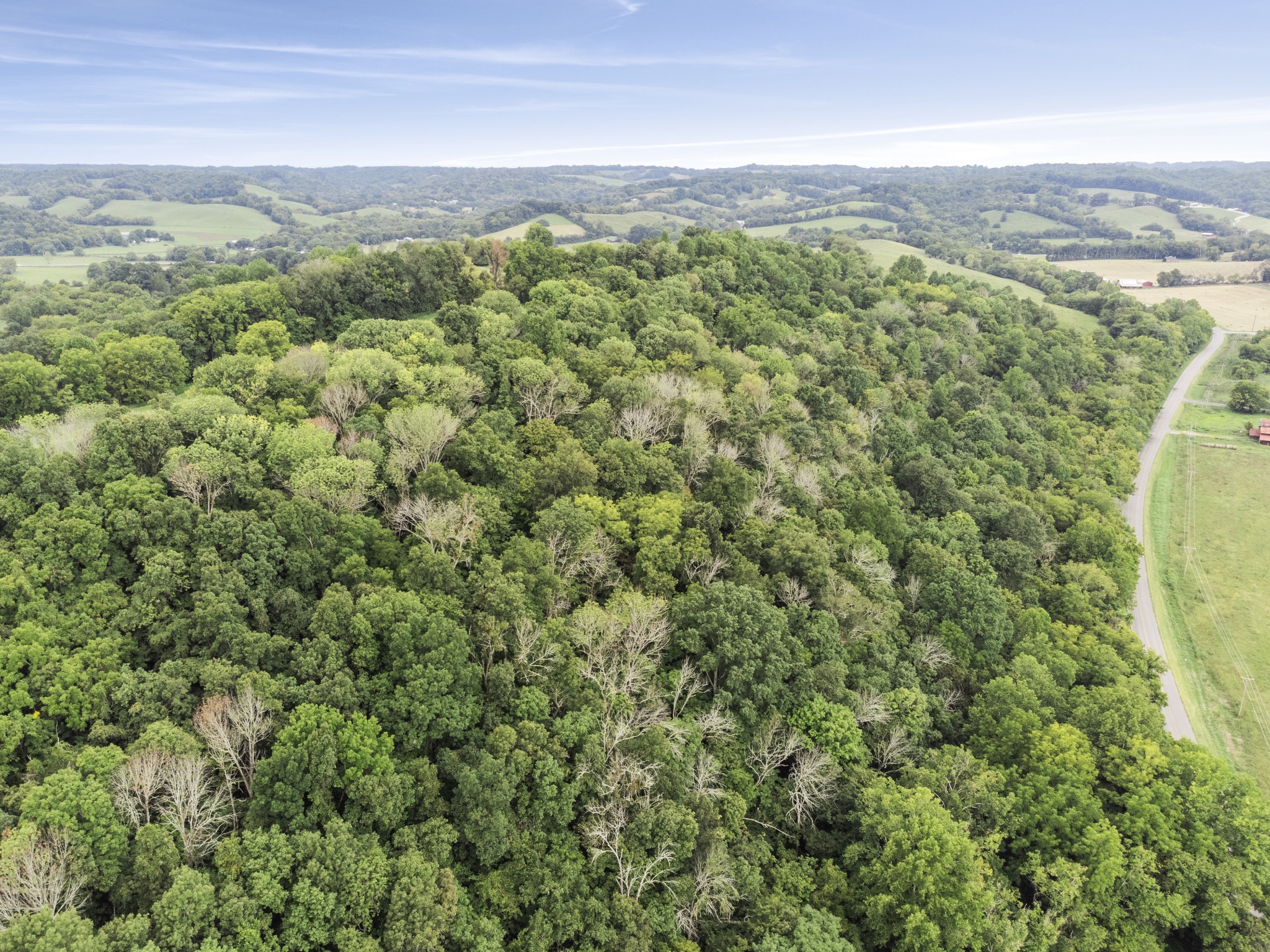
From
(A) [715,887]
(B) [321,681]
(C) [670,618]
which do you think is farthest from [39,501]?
(A) [715,887]

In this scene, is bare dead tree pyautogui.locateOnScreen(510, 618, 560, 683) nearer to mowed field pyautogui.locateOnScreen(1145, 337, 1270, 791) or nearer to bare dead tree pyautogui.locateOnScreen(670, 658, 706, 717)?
bare dead tree pyautogui.locateOnScreen(670, 658, 706, 717)

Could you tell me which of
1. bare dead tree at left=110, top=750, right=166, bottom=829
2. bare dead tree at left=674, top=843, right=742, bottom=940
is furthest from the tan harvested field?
bare dead tree at left=110, top=750, right=166, bottom=829

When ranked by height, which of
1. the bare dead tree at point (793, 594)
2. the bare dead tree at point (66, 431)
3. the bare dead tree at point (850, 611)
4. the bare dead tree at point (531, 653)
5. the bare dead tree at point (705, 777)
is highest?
the bare dead tree at point (66, 431)

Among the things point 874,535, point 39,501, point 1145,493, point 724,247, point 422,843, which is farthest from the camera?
point 724,247

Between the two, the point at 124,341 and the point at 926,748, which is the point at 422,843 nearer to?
the point at 926,748

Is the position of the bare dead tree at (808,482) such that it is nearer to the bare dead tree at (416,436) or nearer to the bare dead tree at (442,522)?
the bare dead tree at (442,522)

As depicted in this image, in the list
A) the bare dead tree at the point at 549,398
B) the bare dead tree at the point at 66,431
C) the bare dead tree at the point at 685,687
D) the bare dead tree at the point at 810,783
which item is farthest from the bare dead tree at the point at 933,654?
the bare dead tree at the point at 66,431

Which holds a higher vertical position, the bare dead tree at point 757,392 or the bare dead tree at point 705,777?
the bare dead tree at point 757,392
